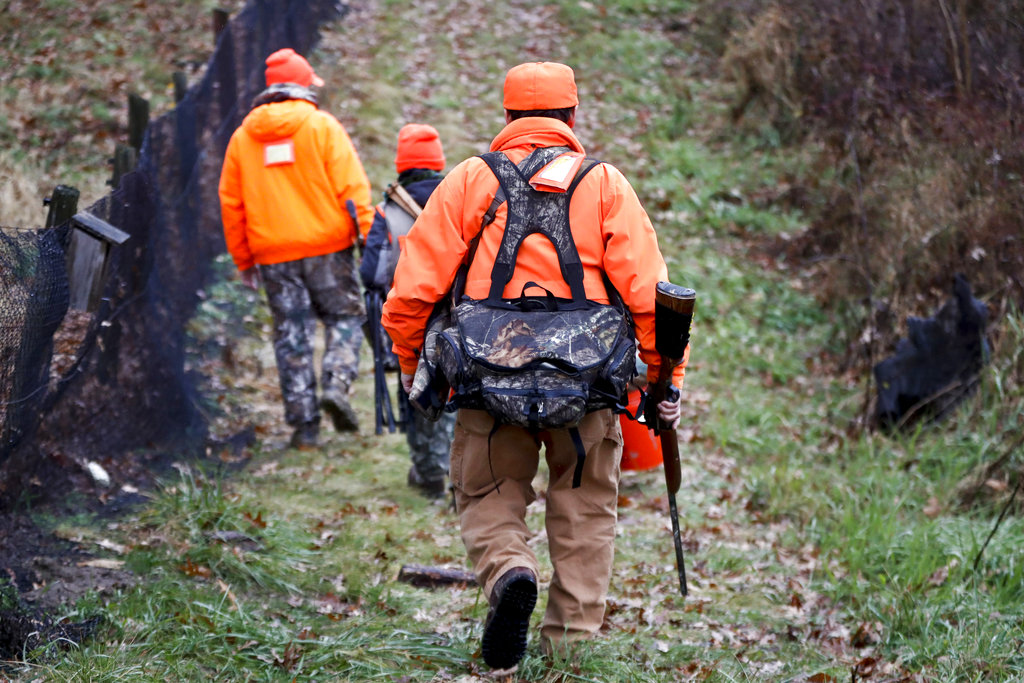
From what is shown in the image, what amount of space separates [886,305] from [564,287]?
601 cm

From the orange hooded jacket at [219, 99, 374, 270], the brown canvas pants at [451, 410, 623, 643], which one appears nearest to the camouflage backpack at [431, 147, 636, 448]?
the brown canvas pants at [451, 410, 623, 643]

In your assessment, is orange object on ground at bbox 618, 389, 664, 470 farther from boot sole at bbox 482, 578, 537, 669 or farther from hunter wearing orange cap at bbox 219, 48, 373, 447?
hunter wearing orange cap at bbox 219, 48, 373, 447

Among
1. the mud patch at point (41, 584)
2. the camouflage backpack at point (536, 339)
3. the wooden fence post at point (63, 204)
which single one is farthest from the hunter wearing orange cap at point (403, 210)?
the camouflage backpack at point (536, 339)

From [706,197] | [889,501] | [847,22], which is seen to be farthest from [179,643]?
[847,22]

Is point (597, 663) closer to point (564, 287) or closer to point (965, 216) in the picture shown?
point (564, 287)

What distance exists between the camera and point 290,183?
636 cm

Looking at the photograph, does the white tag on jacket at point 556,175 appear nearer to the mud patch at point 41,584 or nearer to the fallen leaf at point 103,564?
the mud patch at point 41,584

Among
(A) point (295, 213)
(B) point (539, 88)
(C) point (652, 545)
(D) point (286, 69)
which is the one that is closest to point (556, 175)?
(B) point (539, 88)

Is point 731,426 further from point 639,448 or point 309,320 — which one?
point 309,320

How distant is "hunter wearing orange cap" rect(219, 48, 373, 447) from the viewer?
633 centimetres

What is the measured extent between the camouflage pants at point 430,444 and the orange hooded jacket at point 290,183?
1509mm

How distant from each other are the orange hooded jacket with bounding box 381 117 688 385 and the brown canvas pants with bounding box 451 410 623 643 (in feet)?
1.38

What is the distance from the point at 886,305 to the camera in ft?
27.8

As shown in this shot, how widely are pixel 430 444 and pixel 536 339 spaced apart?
2.81 metres
